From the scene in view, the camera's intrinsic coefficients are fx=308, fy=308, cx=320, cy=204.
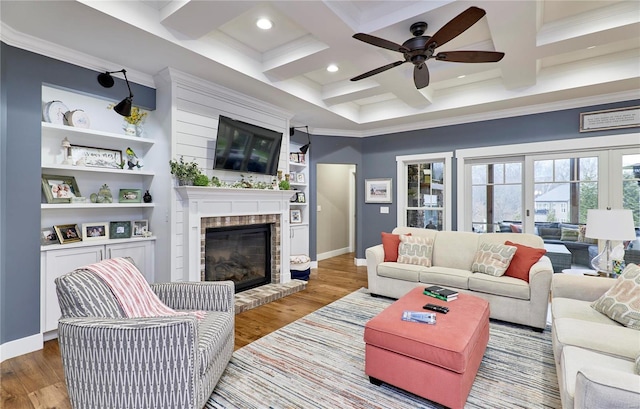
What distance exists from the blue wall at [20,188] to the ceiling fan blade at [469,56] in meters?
3.41

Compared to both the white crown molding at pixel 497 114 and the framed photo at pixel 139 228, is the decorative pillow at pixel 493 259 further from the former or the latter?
the framed photo at pixel 139 228

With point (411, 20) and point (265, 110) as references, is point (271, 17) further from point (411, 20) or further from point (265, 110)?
point (265, 110)

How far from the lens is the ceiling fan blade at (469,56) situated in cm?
243

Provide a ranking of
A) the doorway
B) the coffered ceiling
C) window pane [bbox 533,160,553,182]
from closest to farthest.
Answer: the coffered ceiling → window pane [bbox 533,160,553,182] → the doorway

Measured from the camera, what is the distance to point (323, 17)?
8.14 ft

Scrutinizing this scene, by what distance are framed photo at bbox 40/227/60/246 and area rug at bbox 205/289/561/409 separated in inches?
81.6

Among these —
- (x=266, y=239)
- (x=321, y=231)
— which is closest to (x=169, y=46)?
(x=266, y=239)

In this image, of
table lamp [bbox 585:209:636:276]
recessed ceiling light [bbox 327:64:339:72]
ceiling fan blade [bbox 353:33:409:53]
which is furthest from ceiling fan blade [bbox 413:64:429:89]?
table lamp [bbox 585:209:636:276]

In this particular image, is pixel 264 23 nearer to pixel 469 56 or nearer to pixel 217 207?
pixel 469 56

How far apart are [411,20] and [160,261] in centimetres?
349

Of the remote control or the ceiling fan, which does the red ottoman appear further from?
the ceiling fan

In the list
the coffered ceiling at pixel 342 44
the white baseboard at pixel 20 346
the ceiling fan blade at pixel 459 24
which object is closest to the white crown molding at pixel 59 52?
the coffered ceiling at pixel 342 44

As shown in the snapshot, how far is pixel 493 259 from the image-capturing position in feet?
11.2

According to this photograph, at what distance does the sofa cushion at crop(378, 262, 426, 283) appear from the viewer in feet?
12.2
